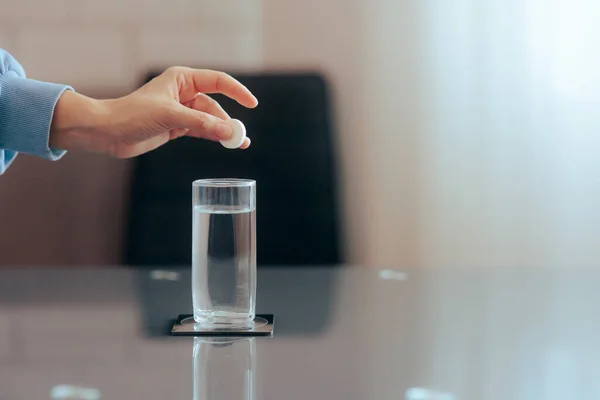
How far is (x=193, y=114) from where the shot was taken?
3.17 ft

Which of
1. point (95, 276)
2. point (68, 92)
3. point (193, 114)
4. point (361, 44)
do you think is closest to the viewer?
point (193, 114)

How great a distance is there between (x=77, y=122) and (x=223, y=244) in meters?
0.26

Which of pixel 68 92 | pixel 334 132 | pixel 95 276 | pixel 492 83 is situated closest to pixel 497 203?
pixel 492 83

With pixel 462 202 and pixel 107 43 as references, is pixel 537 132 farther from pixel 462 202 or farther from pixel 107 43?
pixel 107 43

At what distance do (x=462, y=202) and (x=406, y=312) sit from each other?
1.86 ft

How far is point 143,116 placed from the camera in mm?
997

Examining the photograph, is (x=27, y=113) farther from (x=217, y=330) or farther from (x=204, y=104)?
(x=217, y=330)

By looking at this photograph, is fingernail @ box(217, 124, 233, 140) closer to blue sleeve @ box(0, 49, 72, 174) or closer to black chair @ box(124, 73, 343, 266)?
blue sleeve @ box(0, 49, 72, 174)

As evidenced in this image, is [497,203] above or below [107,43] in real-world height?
below

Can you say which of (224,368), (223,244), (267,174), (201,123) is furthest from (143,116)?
(267,174)

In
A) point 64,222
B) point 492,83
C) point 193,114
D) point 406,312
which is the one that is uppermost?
point 492,83

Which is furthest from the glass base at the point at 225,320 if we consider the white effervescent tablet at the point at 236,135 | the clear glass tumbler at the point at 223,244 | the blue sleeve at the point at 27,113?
the blue sleeve at the point at 27,113

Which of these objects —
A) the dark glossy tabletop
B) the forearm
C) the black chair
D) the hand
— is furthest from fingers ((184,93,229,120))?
the black chair

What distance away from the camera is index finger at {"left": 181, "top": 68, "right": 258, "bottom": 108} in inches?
42.7
